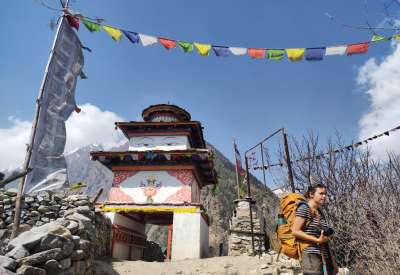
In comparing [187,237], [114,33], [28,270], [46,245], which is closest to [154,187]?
[187,237]

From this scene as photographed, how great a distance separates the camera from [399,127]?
11.2m

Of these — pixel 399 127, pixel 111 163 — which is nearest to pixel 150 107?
pixel 111 163

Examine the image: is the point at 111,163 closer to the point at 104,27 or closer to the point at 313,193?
the point at 104,27

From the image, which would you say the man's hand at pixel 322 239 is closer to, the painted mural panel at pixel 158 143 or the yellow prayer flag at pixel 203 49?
the yellow prayer flag at pixel 203 49

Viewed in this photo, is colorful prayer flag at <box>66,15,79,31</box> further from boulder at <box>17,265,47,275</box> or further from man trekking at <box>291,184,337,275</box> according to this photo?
man trekking at <box>291,184,337,275</box>

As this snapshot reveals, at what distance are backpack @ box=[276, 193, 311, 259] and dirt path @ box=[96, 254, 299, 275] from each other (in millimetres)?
6734

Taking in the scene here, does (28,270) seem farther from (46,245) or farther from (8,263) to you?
(46,245)

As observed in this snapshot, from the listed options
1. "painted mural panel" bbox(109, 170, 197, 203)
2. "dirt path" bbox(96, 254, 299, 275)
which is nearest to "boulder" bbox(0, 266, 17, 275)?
"dirt path" bbox(96, 254, 299, 275)

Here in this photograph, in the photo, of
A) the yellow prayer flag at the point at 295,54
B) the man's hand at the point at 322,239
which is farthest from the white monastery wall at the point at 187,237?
the man's hand at the point at 322,239

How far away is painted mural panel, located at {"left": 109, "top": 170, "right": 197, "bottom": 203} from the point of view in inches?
630

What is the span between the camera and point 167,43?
11.3 meters

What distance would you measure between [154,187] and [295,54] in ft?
32.2

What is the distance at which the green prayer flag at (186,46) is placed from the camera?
36.9 feet

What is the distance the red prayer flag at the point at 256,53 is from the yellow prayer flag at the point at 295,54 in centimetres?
89
